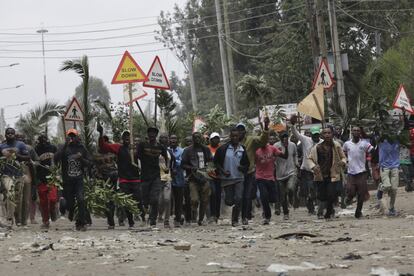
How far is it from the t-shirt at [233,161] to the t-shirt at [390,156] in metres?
2.48

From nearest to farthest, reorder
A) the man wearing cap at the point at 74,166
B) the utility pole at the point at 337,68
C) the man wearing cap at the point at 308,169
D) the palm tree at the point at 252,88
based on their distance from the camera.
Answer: the man wearing cap at the point at 74,166, the man wearing cap at the point at 308,169, the utility pole at the point at 337,68, the palm tree at the point at 252,88

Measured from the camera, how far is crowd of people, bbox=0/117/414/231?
572 inches

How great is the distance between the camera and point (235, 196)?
1475 cm

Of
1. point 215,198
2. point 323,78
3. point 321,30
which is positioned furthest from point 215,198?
point 321,30

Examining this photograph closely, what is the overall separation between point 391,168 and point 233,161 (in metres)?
2.75

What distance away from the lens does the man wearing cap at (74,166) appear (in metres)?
14.1

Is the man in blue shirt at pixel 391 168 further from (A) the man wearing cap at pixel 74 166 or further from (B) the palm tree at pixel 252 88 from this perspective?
(B) the palm tree at pixel 252 88

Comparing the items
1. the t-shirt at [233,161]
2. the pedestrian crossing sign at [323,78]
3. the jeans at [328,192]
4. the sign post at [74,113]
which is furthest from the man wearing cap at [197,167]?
the pedestrian crossing sign at [323,78]

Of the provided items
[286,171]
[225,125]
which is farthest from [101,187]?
[225,125]

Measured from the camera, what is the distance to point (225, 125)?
25203 mm

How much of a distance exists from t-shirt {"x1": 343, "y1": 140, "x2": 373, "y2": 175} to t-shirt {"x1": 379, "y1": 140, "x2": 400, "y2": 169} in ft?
1.00

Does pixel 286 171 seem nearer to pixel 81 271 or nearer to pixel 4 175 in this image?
pixel 4 175

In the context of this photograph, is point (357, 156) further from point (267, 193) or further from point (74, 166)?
point (74, 166)

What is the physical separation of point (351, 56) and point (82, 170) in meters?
31.1
